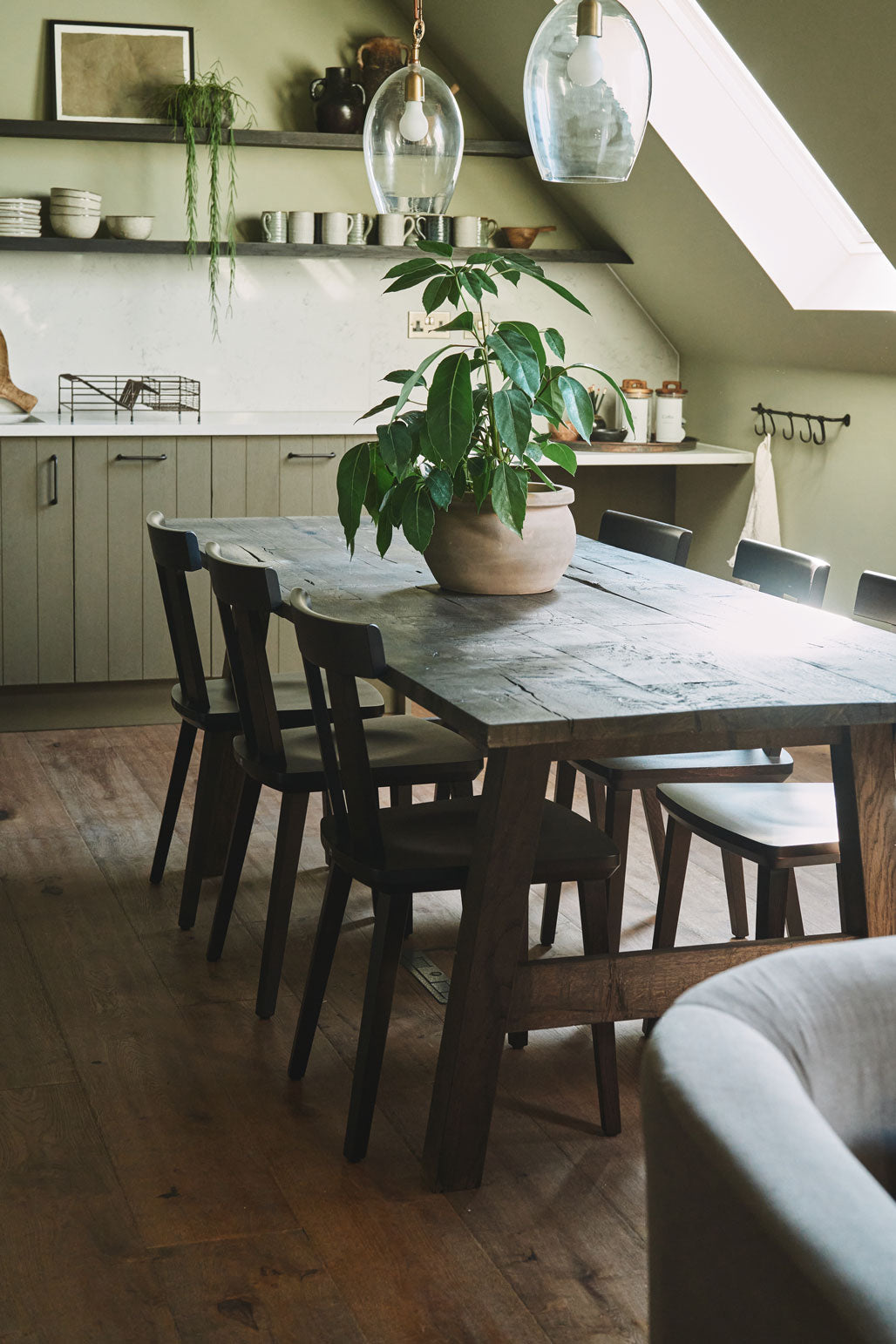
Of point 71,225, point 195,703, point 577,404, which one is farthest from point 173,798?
point 71,225

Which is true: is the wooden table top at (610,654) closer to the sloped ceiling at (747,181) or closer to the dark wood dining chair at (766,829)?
the dark wood dining chair at (766,829)

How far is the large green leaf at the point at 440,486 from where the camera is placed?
255 cm

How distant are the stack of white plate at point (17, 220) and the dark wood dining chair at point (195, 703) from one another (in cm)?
218

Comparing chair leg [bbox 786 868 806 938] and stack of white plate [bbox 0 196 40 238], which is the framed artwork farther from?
chair leg [bbox 786 868 806 938]

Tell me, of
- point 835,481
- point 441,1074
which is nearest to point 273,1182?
point 441,1074

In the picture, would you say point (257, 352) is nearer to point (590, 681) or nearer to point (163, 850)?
point (163, 850)

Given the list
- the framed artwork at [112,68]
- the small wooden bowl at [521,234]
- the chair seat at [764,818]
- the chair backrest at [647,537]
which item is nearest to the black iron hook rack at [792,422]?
the small wooden bowl at [521,234]

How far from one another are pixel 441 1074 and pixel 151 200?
3918 millimetres

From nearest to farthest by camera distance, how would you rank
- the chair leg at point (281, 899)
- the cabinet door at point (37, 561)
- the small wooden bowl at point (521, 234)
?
1. the chair leg at point (281, 899)
2. the cabinet door at point (37, 561)
3. the small wooden bowl at point (521, 234)

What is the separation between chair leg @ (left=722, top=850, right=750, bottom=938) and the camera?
292cm

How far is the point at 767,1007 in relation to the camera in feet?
3.50

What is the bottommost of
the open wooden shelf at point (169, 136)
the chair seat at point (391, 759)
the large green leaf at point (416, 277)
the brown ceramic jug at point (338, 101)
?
the chair seat at point (391, 759)

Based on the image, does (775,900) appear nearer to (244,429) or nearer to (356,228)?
(244,429)

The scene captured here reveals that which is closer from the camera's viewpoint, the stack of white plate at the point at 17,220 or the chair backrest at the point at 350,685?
the chair backrest at the point at 350,685
